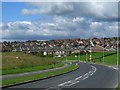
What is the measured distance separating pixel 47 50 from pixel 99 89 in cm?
17517

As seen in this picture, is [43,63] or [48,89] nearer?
[48,89]

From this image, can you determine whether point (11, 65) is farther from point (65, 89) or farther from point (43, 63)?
point (65, 89)

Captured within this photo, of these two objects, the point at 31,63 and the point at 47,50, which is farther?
the point at 47,50

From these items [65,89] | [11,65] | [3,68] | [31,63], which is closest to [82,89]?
[65,89]

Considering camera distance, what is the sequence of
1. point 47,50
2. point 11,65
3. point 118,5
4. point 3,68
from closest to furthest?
point 118,5
point 3,68
point 11,65
point 47,50

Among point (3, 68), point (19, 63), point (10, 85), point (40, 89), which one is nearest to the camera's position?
point (40, 89)

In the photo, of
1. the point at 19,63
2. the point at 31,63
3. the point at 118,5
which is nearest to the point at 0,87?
the point at 118,5

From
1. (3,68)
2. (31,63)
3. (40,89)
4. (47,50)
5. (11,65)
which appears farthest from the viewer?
(47,50)

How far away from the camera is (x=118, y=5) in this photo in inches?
579

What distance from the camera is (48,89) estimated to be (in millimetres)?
23641

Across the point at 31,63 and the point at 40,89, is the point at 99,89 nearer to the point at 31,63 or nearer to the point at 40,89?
the point at 40,89

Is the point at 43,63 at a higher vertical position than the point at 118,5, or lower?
lower

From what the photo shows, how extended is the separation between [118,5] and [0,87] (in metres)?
12.6

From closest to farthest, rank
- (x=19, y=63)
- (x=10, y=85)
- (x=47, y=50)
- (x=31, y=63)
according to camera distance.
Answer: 1. (x=10, y=85)
2. (x=19, y=63)
3. (x=31, y=63)
4. (x=47, y=50)
